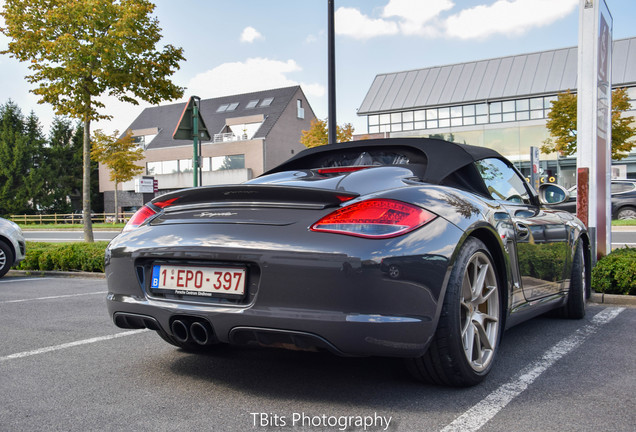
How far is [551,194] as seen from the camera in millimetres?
4629

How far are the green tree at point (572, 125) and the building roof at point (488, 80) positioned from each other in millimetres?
7012

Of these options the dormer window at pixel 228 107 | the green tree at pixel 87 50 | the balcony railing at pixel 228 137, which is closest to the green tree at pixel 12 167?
the dormer window at pixel 228 107

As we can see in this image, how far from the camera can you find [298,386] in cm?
307

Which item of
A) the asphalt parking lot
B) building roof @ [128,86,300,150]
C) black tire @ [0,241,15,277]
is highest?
building roof @ [128,86,300,150]

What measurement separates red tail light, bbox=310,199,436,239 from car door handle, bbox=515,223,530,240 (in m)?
1.12

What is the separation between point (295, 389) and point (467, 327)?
2.96ft

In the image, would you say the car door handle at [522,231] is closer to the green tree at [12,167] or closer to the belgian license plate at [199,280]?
the belgian license plate at [199,280]

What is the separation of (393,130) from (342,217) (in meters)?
38.1

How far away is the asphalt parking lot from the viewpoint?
→ 2.54 m

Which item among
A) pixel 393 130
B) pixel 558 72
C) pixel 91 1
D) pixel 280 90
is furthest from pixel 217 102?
pixel 91 1

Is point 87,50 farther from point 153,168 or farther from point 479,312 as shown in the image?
point 153,168

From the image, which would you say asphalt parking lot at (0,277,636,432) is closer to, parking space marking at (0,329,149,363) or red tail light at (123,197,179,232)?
parking space marking at (0,329,149,363)

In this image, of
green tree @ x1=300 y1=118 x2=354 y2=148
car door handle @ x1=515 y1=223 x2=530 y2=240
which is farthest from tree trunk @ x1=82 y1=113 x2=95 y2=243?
green tree @ x1=300 y1=118 x2=354 y2=148

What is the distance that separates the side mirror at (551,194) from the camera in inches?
180
